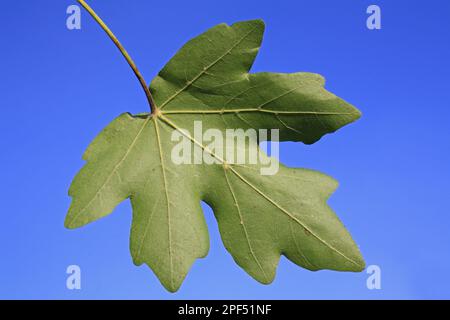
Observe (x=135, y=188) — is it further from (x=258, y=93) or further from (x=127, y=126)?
(x=258, y=93)

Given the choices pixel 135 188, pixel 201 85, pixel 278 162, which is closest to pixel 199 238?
pixel 135 188

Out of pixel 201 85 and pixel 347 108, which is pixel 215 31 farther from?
pixel 347 108

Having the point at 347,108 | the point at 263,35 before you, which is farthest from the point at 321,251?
the point at 263,35

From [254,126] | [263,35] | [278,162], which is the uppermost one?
[263,35]

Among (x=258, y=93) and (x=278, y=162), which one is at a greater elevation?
(x=258, y=93)

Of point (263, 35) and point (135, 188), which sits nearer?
point (263, 35)

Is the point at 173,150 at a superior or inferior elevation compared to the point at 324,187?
superior
